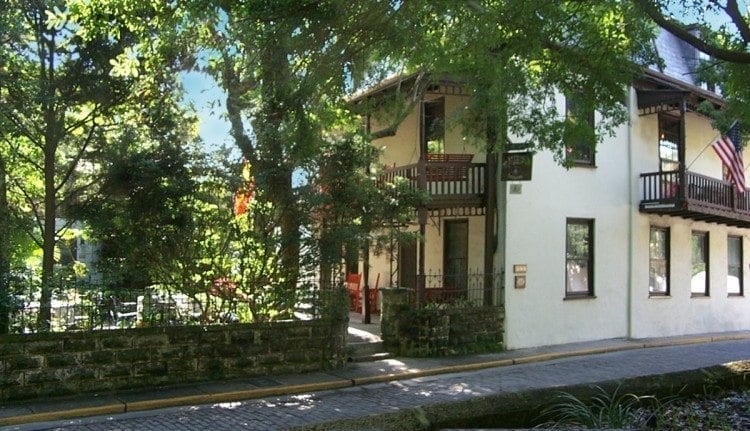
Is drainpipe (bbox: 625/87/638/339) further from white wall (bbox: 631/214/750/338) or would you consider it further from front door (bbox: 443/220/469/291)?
front door (bbox: 443/220/469/291)

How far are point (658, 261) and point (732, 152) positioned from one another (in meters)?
3.36

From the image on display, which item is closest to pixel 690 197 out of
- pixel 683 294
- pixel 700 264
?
pixel 683 294

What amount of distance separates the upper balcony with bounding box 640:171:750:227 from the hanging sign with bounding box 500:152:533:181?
4725mm

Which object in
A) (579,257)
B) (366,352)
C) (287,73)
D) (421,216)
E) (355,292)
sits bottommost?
(366,352)

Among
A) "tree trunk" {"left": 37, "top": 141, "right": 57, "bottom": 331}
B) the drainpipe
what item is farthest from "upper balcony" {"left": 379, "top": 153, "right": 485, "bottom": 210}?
"tree trunk" {"left": 37, "top": 141, "right": 57, "bottom": 331}

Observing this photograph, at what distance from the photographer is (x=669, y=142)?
1808cm

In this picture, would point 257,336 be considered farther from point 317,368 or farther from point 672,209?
point 672,209

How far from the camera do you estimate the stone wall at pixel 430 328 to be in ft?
42.1

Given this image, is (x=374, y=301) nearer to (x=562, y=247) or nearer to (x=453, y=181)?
(x=453, y=181)

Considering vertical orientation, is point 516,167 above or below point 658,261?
above

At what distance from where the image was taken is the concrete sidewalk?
840 cm

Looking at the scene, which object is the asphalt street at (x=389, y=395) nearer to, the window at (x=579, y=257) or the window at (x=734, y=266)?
the window at (x=579, y=257)

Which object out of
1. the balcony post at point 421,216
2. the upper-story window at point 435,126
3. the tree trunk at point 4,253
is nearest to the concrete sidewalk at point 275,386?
the tree trunk at point 4,253

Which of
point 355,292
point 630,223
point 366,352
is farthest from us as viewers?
point 355,292
